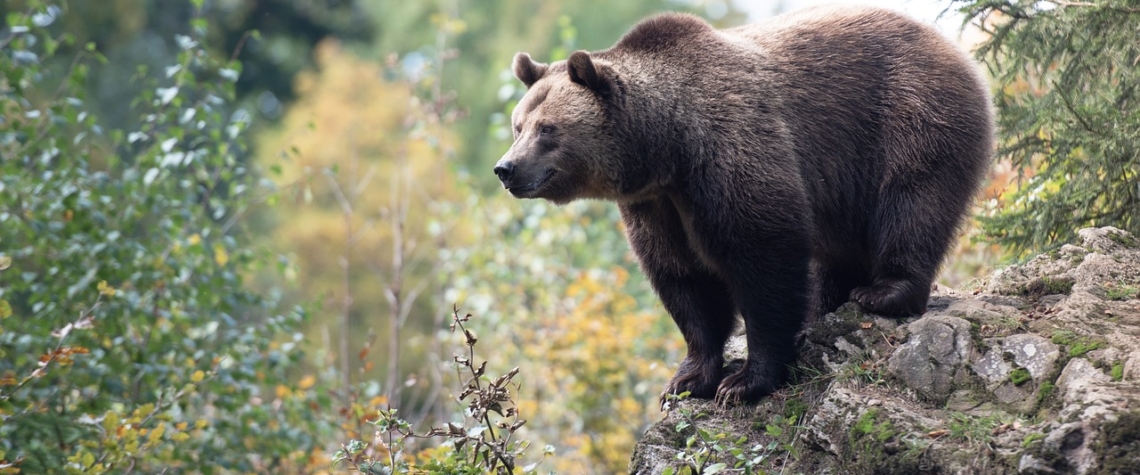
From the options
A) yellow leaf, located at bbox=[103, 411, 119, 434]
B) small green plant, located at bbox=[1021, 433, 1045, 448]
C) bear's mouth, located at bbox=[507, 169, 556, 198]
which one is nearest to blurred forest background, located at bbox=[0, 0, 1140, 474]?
yellow leaf, located at bbox=[103, 411, 119, 434]

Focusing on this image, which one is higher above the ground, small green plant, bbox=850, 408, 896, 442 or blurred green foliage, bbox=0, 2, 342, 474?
blurred green foliage, bbox=0, 2, 342, 474

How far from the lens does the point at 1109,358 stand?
14.3ft

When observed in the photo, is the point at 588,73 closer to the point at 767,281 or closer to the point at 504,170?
the point at 504,170

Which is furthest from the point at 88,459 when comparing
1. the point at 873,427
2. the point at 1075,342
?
the point at 1075,342

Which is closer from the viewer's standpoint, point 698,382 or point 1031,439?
point 1031,439

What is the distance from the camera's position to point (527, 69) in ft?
20.7

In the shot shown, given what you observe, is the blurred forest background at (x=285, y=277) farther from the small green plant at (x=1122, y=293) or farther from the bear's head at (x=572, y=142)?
the bear's head at (x=572, y=142)

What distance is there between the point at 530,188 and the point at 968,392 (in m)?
2.42

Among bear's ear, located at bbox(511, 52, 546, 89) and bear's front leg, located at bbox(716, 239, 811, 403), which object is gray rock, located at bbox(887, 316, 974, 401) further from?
bear's ear, located at bbox(511, 52, 546, 89)

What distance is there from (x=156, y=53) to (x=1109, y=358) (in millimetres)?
27140

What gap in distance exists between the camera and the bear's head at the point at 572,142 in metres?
5.83

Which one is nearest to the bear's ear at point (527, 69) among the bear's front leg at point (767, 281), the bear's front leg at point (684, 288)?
the bear's front leg at point (684, 288)

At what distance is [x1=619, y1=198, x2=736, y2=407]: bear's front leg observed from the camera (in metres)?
5.91

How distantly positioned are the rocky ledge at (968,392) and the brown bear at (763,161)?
0.73 feet
